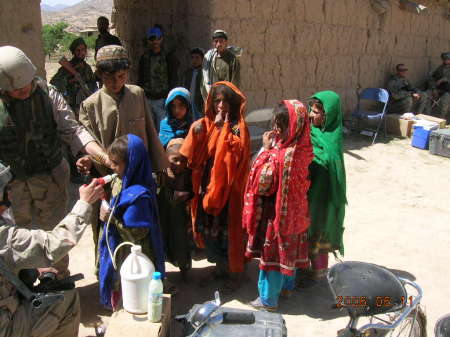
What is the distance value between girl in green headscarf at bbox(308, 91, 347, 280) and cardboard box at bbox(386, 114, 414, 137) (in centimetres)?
596

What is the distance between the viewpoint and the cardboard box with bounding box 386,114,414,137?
858 cm

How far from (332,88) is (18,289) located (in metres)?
7.29

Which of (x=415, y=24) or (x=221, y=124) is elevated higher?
(x=415, y=24)

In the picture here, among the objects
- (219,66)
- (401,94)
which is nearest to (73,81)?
(219,66)

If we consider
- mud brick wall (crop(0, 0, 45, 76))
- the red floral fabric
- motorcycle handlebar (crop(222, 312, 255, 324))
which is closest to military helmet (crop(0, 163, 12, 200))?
motorcycle handlebar (crop(222, 312, 255, 324))

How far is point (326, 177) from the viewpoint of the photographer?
3.24 metres

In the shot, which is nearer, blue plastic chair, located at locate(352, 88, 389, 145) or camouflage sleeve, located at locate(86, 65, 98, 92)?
camouflage sleeve, located at locate(86, 65, 98, 92)

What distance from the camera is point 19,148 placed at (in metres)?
2.88

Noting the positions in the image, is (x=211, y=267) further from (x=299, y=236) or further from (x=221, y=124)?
(x=221, y=124)

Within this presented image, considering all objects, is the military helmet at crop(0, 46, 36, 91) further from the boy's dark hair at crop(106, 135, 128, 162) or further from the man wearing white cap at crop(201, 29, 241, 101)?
the man wearing white cap at crop(201, 29, 241, 101)

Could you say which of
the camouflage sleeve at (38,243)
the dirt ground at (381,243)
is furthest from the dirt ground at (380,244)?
the camouflage sleeve at (38,243)

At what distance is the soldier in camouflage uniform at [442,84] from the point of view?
33.4 feet

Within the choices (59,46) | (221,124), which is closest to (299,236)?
(221,124)

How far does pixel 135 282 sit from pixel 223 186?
1.11 meters
